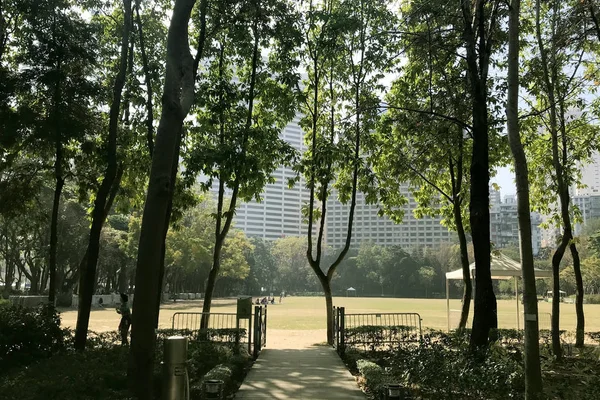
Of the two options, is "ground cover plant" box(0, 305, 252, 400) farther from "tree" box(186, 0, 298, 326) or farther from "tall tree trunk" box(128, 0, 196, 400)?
"tree" box(186, 0, 298, 326)

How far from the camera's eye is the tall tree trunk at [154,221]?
539 centimetres

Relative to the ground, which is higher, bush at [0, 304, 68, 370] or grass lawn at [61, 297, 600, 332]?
bush at [0, 304, 68, 370]

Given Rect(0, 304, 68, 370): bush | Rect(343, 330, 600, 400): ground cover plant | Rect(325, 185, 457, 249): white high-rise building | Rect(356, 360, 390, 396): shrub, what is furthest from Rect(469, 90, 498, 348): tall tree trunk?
Rect(325, 185, 457, 249): white high-rise building

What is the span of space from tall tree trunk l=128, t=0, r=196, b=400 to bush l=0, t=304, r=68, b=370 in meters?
4.20

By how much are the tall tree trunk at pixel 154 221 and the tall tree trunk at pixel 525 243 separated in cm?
432

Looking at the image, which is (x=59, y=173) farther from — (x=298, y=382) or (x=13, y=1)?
(x=298, y=382)

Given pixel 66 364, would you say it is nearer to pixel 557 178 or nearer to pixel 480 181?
pixel 480 181

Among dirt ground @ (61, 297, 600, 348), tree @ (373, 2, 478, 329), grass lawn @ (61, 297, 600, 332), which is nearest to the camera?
tree @ (373, 2, 478, 329)

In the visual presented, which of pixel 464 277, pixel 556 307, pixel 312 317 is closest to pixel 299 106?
pixel 464 277

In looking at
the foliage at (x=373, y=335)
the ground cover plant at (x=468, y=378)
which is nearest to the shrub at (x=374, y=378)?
the ground cover plant at (x=468, y=378)

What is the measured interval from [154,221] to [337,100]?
12.4 m

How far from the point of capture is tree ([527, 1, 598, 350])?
11164 mm

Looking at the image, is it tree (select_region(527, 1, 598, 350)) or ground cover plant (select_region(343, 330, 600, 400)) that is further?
tree (select_region(527, 1, 598, 350))

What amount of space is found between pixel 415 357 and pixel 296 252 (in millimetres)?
96497
